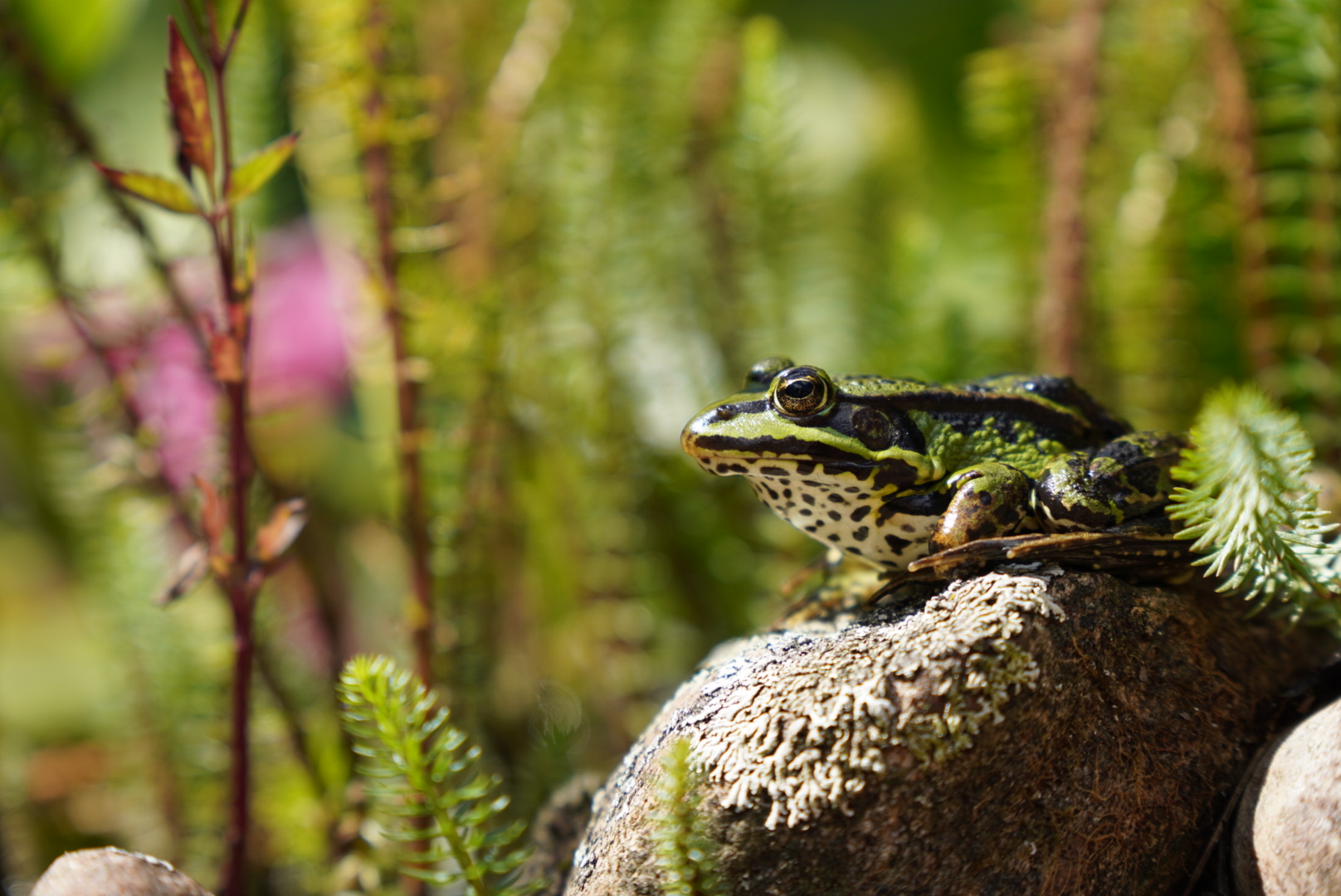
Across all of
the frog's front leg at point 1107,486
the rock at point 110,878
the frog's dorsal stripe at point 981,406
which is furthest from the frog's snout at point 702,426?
the rock at point 110,878

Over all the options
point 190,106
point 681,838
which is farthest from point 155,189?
point 681,838

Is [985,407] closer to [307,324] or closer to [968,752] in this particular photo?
[968,752]

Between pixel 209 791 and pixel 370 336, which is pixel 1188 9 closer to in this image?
pixel 370 336

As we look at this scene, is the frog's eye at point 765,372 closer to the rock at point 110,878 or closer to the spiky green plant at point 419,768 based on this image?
the spiky green plant at point 419,768

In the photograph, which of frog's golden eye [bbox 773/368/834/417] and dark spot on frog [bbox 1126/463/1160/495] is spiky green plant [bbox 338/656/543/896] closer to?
frog's golden eye [bbox 773/368/834/417]

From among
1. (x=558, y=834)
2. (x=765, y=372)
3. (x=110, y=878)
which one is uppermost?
(x=765, y=372)
